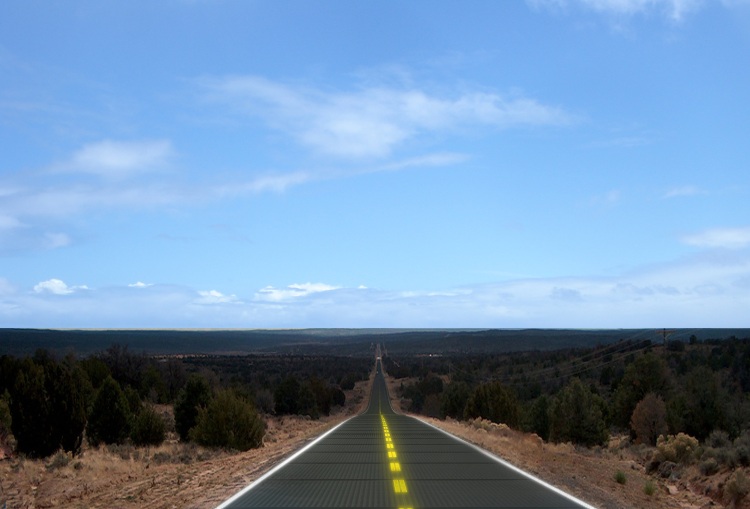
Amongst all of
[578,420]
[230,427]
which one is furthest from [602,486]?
[578,420]

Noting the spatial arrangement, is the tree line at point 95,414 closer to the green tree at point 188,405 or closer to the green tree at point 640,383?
the green tree at point 188,405

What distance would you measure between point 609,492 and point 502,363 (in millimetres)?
131391

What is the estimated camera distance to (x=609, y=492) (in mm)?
14344

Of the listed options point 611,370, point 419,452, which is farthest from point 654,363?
point 419,452

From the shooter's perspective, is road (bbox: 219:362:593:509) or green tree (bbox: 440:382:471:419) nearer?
road (bbox: 219:362:593:509)

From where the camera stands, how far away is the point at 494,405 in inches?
2341

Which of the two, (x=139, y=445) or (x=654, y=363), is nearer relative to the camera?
(x=139, y=445)

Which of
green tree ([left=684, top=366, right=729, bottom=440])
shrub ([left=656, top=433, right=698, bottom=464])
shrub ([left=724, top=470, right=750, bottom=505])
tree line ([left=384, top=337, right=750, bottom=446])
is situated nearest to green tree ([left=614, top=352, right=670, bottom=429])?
tree line ([left=384, top=337, right=750, bottom=446])

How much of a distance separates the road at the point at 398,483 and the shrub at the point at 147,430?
2152cm

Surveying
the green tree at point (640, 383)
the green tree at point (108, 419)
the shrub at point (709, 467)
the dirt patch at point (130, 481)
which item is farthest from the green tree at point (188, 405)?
the green tree at point (640, 383)

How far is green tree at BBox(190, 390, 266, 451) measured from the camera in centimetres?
3003

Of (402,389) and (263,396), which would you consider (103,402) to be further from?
(402,389)

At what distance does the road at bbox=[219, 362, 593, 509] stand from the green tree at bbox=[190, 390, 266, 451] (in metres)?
10.0

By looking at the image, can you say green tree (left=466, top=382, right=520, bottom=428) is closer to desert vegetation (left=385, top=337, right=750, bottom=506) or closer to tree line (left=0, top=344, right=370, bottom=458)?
desert vegetation (left=385, top=337, right=750, bottom=506)
